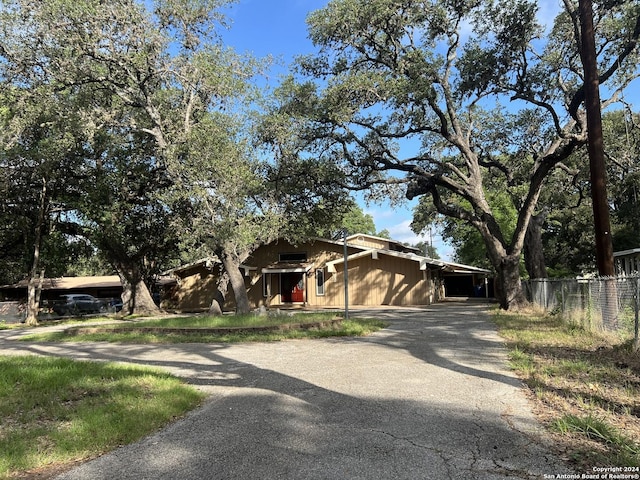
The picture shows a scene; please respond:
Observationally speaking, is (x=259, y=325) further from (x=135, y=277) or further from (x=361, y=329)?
(x=135, y=277)

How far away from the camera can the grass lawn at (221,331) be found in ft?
44.4

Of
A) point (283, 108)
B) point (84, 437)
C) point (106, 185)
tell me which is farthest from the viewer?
point (106, 185)

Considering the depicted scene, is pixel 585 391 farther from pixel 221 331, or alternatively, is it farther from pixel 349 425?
pixel 221 331

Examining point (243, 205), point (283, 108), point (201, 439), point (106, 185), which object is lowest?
point (201, 439)

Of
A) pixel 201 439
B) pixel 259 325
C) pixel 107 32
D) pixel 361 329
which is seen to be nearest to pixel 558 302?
pixel 361 329

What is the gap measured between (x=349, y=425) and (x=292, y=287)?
25.7m

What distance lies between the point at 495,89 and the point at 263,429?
18155 millimetres

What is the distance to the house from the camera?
1120 inches

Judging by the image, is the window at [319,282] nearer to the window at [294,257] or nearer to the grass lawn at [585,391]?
the window at [294,257]

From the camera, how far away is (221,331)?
14047mm

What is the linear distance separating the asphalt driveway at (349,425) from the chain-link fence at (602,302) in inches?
95.5

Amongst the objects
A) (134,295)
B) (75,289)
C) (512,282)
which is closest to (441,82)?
(512,282)

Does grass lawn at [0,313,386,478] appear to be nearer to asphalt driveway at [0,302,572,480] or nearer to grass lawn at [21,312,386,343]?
asphalt driveway at [0,302,572,480]

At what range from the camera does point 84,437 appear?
4797mm
